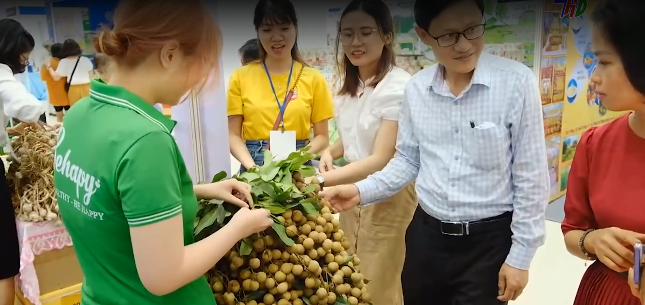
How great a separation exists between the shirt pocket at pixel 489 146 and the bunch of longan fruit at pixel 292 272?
45 cm

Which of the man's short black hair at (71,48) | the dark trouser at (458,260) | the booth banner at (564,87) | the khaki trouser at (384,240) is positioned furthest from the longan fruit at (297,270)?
the booth banner at (564,87)

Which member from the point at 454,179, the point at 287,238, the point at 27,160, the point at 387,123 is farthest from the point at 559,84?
the point at 27,160

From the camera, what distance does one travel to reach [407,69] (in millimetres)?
3031

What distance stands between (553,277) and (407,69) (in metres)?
1.49

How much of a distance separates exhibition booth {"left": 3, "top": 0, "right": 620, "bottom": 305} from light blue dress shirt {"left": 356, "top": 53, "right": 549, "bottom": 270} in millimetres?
639

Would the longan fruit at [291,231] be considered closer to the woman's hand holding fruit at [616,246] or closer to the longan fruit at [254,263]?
the longan fruit at [254,263]

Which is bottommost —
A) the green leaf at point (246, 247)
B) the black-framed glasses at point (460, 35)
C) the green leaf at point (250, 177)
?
the green leaf at point (246, 247)

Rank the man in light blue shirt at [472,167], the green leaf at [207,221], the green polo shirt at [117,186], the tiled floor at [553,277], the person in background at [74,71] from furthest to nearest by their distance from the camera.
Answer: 1. the person in background at [74,71]
2. the tiled floor at [553,277]
3. the man in light blue shirt at [472,167]
4. the green leaf at [207,221]
5. the green polo shirt at [117,186]

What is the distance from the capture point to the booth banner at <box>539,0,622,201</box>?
3268mm

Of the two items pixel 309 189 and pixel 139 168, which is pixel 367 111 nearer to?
pixel 309 189

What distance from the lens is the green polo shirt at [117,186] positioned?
753mm

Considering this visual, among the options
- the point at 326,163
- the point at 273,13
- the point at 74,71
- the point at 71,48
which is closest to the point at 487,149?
the point at 326,163

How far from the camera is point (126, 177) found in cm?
75

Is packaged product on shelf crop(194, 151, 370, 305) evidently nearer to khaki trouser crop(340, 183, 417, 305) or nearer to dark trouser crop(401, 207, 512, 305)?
dark trouser crop(401, 207, 512, 305)
